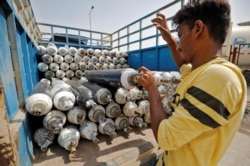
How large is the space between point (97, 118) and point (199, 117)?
4.29 feet

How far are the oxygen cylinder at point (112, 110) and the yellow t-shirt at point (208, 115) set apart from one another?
1.18 metres

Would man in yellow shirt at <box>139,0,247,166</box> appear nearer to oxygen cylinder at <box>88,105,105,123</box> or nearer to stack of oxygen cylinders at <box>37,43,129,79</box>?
oxygen cylinder at <box>88,105,105,123</box>

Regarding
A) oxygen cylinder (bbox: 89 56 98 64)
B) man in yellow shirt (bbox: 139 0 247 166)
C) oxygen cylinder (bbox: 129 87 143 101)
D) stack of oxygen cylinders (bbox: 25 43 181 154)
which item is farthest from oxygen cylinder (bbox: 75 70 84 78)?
man in yellow shirt (bbox: 139 0 247 166)

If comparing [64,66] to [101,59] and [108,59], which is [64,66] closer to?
[101,59]

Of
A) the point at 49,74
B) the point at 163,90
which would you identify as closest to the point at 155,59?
the point at 163,90

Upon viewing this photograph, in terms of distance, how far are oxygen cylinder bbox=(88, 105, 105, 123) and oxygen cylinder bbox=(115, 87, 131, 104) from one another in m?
0.23

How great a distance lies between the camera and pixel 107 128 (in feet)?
5.32

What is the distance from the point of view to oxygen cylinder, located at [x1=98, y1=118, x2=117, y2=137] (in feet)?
5.30

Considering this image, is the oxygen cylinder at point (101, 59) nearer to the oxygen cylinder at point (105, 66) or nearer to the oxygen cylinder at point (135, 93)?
the oxygen cylinder at point (105, 66)

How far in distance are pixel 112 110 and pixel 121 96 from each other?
0.64 feet

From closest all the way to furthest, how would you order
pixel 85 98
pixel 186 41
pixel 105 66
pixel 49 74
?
pixel 186 41, pixel 85 98, pixel 49 74, pixel 105 66

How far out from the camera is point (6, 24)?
1.18m

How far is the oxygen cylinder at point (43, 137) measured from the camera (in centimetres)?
139

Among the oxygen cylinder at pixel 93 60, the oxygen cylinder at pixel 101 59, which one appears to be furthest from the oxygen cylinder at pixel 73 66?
the oxygen cylinder at pixel 101 59
